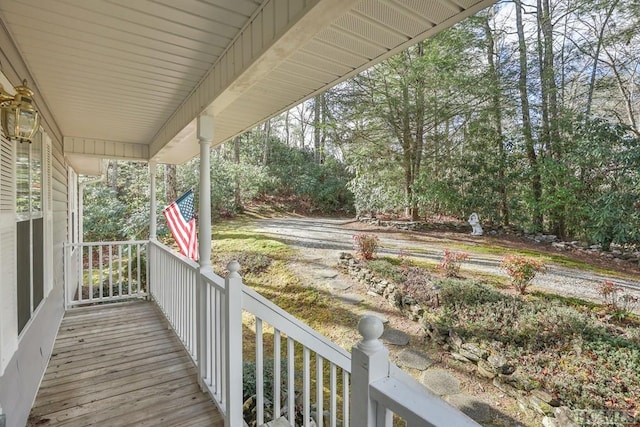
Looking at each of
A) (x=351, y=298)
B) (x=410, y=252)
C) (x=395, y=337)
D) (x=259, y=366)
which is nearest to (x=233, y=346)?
(x=259, y=366)

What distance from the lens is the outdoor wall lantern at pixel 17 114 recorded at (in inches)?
63.2

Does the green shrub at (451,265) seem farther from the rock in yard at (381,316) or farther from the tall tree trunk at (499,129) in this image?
the tall tree trunk at (499,129)

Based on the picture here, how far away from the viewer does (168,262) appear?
3914 mm

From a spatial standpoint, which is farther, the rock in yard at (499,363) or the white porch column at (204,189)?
the rock in yard at (499,363)

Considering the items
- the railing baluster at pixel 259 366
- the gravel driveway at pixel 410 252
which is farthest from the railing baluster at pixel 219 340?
the gravel driveway at pixel 410 252

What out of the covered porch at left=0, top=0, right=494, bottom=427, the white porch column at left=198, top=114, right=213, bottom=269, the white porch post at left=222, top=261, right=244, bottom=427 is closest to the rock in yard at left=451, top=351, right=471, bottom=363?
the covered porch at left=0, top=0, right=494, bottom=427

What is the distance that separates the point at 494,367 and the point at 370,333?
3.57m

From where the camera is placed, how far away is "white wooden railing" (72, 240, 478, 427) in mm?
886

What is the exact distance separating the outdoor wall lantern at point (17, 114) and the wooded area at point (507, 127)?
7.66 m

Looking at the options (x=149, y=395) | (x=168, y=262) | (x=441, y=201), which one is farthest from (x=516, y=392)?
(x=441, y=201)

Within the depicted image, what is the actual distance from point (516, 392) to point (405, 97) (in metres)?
8.92

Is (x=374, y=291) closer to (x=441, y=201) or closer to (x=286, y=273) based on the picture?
(x=286, y=273)

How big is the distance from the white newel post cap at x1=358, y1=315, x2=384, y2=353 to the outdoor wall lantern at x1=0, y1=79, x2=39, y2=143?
2.00 m

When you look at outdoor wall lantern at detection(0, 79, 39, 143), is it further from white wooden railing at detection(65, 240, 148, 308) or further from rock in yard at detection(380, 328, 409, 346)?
rock in yard at detection(380, 328, 409, 346)
